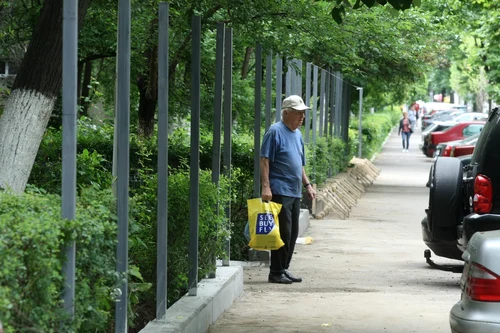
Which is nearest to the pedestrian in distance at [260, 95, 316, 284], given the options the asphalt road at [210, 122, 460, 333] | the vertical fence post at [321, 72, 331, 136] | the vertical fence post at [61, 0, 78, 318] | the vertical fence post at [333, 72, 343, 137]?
the asphalt road at [210, 122, 460, 333]

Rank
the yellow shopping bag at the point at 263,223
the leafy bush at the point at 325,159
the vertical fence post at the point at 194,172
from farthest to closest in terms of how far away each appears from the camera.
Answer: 1. the leafy bush at the point at 325,159
2. the yellow shopping bag at the point at 263,223
3. the vertical fence post at the point at 194,172

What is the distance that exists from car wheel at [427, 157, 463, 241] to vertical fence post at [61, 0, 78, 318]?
18.0ft

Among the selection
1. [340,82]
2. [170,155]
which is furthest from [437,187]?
[340,82]

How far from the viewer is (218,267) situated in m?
10.5

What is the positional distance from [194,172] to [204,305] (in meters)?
1.02

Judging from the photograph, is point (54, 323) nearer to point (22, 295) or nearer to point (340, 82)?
point (22, 295)

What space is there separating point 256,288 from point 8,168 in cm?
333

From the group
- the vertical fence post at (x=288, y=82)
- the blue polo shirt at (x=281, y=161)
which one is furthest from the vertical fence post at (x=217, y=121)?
the vertical fence post at (x=288, y=82)

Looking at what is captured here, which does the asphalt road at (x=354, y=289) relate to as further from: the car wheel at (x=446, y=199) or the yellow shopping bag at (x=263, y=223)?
the car wheel at (x=446, y=199)

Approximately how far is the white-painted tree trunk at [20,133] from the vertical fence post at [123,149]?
242 centimetres

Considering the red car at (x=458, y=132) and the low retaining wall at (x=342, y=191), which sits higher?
the red car at (x=458, y=132)

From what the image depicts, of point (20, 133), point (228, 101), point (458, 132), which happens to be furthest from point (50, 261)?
point (458, 132)

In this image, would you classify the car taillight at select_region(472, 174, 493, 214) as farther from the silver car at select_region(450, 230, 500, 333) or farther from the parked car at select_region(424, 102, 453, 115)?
the parked car at select_region(424, 102, 453, 115)

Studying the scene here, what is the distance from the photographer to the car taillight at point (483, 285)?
569cm
